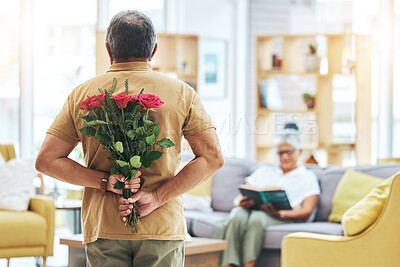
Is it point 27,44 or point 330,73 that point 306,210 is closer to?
point 330,73

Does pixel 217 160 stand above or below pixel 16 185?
above

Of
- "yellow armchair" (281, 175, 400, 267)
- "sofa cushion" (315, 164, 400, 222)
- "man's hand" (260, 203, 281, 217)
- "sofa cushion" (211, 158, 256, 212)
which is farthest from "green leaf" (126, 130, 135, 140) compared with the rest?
"sofa cushion" (211, 158, 256, 212)

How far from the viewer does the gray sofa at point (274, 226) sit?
374cm

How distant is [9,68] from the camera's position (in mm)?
5953

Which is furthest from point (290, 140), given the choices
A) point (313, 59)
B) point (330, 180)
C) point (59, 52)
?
point (59, 52)

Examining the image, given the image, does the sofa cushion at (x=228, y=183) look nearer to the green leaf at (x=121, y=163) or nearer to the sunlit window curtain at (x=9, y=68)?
the sunlit window curtain at (x=9, y=68)

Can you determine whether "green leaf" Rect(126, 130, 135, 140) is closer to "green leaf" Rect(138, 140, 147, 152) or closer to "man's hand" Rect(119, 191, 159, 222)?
"green leaf" Rect(138, 140, 147, 152)

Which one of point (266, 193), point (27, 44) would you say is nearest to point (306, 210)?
point (266, 193)

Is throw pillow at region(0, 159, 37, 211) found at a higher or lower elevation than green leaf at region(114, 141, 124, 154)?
lower

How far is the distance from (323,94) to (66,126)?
4977 millimetres

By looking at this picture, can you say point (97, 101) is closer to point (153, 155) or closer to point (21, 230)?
point (153, 155)

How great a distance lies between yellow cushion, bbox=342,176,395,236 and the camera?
2846 millimetres

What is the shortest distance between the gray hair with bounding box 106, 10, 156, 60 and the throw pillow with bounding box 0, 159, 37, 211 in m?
2.81

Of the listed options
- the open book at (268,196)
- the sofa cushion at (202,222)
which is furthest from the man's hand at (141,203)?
the sofa cushion at (202,222)
